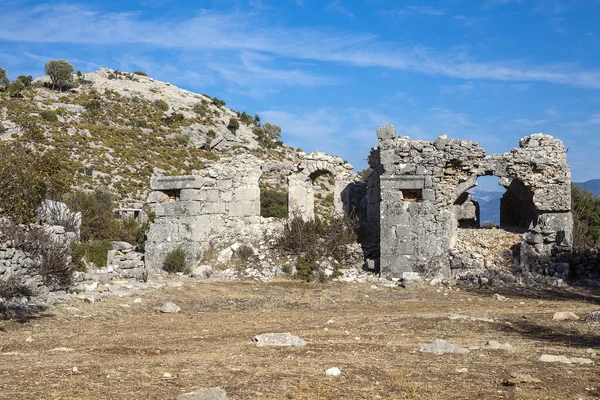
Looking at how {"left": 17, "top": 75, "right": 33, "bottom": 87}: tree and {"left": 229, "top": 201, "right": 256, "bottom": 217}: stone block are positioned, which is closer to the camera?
{"left": 229, "top": 201, "right": 256, "bottom": 217}: stone block

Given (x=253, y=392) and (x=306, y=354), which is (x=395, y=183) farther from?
(x=253, y=392)

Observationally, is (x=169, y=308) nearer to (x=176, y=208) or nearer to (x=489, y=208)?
(x=176, y=208)

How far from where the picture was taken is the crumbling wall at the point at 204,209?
15406mm

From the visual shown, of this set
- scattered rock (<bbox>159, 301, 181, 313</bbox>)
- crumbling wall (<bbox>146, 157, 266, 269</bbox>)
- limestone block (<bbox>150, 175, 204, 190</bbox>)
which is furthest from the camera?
limestone block (<bbox>150, 175, 204, 190</bbox>)

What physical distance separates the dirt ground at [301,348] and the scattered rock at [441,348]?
0.39 feet

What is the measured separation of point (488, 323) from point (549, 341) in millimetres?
1366

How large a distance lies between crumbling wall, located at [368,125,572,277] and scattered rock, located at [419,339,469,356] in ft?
23.7

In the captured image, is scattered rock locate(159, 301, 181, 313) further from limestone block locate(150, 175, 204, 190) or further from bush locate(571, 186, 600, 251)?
bush locate(571, 186, 600, 251)

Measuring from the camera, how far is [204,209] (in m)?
15.9

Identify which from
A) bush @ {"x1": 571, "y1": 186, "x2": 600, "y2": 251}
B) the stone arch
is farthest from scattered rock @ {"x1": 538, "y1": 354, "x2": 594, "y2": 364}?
bush @ {"x1": 571, "y1": 186, "x2": 600, "y2": 251}

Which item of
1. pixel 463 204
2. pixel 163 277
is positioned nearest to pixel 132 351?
pixel 163 277

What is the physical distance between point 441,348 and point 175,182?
10.3 meters

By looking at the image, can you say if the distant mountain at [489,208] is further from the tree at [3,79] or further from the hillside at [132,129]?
the tree at [3,79]

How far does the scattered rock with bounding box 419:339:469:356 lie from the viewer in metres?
6.57
